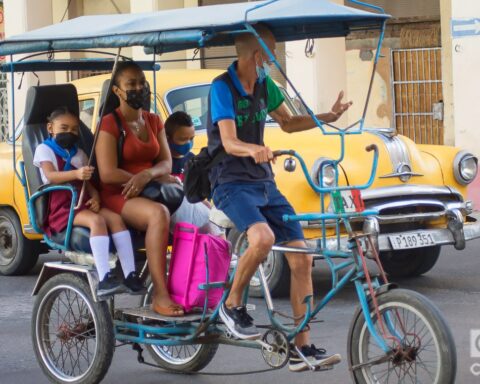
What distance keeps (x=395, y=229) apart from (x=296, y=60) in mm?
8889

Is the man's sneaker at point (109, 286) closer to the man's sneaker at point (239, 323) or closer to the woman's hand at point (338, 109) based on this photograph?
the man's sneaker at point (239, 323)

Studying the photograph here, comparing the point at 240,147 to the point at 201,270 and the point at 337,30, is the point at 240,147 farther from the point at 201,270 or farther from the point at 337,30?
the point at 337,30

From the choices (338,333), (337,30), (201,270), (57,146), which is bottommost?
(338,333)

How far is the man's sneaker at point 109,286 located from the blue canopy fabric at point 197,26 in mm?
1217

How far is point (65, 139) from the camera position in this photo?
7250 millimetres

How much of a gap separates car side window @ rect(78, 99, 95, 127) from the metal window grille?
387 inches

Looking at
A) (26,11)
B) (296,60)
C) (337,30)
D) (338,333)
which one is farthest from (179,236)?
(26,11)

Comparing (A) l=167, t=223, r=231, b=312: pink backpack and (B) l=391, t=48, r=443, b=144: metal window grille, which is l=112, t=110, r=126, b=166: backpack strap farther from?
(B) l=391, t=48, r=443, b=144: metal window grille

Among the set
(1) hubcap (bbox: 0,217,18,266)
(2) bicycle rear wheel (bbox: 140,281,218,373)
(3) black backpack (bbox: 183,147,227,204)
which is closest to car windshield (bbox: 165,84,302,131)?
(1) hubcap (bbox: 0,217,18,266)

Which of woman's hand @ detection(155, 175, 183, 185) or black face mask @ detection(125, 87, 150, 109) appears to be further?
woman's hand @ detection(155, 175, 183, 185)

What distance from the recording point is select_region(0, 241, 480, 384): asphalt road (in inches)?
281

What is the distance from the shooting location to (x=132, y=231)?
7.02 metres

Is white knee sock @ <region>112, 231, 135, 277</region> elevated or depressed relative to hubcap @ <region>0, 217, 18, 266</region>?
elevated

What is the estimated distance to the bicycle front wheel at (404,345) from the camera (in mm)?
5500
